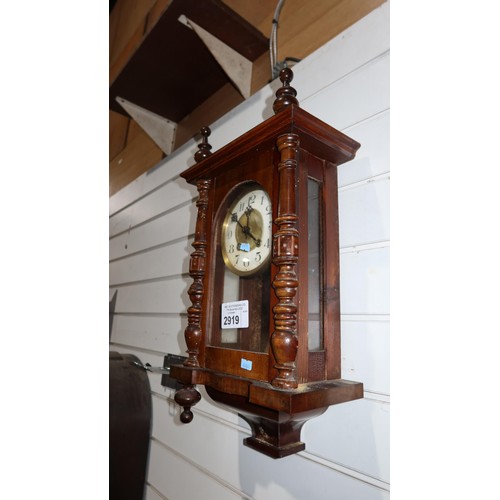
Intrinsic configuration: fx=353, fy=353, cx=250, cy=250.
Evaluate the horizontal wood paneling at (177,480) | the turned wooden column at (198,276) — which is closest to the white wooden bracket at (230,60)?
the turned wooden column at (198,276)

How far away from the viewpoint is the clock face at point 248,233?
81 centimetres

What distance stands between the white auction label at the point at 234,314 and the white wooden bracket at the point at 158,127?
119 cm

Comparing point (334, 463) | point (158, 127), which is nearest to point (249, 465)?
point (334, 463)

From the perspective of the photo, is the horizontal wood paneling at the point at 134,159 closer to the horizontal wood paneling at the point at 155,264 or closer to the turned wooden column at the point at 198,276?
the horizontal wood paneling at the point at 155,264

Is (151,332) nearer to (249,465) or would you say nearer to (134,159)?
(249,465)

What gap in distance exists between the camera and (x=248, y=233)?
2.82 feet

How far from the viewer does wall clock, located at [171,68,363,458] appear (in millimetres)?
670

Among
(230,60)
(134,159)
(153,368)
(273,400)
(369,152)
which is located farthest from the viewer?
(134,159)

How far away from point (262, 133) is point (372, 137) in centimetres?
31

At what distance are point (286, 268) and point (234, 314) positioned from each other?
24cm

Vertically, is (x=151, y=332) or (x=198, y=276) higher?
(x=198, y=276)

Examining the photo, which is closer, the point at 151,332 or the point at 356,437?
the point at 356,437
